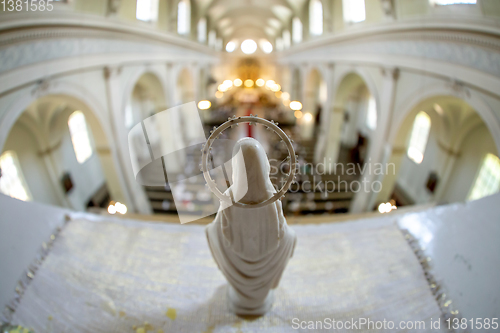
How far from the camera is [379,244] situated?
267 centimetres

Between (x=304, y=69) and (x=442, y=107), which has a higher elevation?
(x=304, y=69)

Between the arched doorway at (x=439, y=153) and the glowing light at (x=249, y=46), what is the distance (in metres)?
17.7

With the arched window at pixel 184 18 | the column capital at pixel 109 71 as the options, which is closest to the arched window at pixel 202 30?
the arched window at pixel 184 18

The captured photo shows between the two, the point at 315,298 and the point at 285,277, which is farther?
the point at 285,277

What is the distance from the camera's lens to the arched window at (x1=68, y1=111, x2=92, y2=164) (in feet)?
26.1

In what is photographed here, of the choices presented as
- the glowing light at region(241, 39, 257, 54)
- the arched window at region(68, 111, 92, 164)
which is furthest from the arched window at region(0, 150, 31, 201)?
the glowing light at region(241, 39, 257, 54)

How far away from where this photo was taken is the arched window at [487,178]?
561cm

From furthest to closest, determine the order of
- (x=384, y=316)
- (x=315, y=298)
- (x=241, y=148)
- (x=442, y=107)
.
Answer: (x=442, y=107) < (x=315, y=298) < (x=384, y=316) < (x=241, y=148)

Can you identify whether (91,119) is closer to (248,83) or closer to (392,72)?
(392,72)

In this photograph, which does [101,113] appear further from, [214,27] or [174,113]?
[214,27]

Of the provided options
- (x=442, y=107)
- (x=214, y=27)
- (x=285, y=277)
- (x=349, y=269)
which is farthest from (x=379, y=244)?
(x=214, y=27)

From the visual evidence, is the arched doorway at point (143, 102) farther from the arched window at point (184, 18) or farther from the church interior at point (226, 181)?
the arched window at point (184, 18)

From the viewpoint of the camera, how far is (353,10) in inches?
271

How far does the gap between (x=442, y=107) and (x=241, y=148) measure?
763cm
